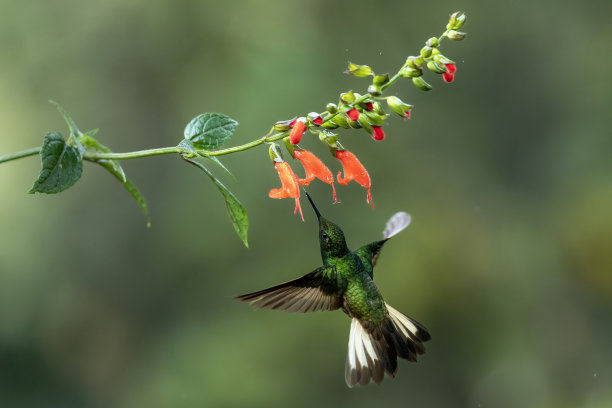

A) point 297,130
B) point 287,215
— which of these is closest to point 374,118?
point 297,130

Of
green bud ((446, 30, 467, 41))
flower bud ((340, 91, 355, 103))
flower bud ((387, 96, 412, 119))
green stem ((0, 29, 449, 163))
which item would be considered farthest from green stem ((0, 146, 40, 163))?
green bud ((446, 30, 467, 41))

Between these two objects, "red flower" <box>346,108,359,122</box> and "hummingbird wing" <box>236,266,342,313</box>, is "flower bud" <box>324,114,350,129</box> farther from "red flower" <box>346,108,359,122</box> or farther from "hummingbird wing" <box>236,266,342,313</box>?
"hummingbird wing" <box>236,266,342,313</box>

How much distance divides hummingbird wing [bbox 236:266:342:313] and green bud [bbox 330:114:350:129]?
0.35 metres

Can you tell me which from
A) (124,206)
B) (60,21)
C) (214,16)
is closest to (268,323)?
(124,206)

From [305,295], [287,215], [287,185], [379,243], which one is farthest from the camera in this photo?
[287,215]

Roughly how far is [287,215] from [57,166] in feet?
13.4

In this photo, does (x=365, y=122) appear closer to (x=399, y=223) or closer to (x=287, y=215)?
(x=399, y=223)

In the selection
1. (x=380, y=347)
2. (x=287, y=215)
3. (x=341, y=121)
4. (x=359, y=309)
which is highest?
(x=287, y=215)

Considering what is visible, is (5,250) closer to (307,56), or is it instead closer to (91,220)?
(91,220)

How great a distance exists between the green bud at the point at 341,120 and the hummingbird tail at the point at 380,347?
0.60 meters

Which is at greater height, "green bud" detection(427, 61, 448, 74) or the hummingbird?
"green bud" detection(427, 61, 448, 74)

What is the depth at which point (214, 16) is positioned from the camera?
229 inches

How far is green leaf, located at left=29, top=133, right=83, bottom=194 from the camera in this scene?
125 centimetres

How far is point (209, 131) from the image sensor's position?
4.70 feet
